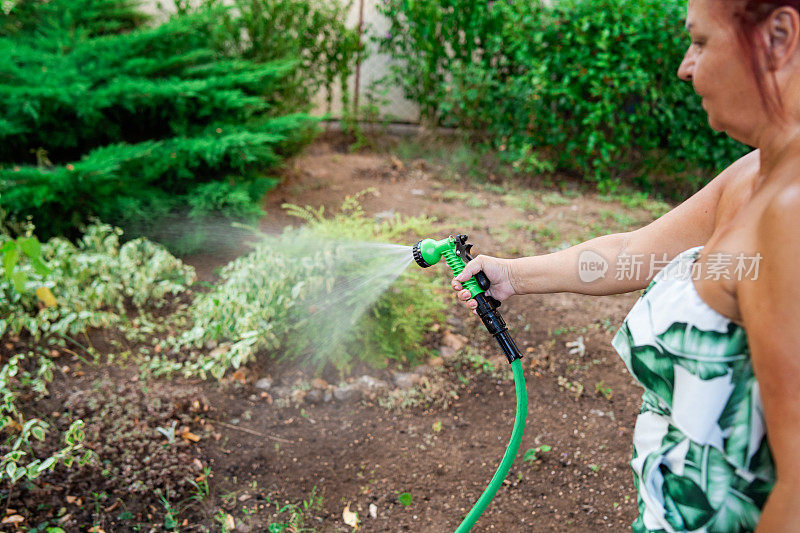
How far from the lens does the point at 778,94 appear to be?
89cm

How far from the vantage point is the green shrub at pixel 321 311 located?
305 centimetres

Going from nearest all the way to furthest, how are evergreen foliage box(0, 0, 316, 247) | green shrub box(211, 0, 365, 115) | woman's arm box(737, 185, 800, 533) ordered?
woman's arm box(737, 185, 800, 533) → evergreen foliage box(0, 0, 316, 247) → green shrub box(211, 0, 365, 115)

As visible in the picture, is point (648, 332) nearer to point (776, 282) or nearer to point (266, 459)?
point (776, 282)

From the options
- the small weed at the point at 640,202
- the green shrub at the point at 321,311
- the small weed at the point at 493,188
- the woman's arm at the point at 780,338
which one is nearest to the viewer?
the woman's arm at the point at 780,338

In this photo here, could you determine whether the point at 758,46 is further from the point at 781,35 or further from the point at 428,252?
the point at 428,252

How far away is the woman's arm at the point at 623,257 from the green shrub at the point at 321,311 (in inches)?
56.0

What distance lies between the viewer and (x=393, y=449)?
2.60 metres

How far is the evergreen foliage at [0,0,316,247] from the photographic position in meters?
3.64

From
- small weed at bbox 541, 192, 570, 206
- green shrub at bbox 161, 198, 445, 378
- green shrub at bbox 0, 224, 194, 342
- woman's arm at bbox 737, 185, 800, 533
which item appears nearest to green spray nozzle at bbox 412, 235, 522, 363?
woman's arm at bbox 737, 185, 800, 533

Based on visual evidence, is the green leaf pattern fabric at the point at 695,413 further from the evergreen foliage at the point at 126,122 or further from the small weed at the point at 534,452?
the evergreen foliage at the point at 126,122

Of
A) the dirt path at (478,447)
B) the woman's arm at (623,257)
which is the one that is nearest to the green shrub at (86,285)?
the dirt path at (478,447)

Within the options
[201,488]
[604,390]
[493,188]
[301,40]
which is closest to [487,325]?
[201,488]

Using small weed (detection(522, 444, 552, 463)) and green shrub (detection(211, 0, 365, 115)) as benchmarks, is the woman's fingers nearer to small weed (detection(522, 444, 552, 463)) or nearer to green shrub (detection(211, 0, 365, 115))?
small weed (detection(522, 444, 552, 463))

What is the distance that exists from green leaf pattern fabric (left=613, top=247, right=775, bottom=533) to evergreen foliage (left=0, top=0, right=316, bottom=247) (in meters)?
3.27
